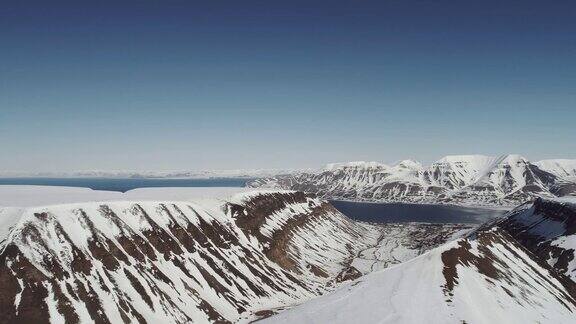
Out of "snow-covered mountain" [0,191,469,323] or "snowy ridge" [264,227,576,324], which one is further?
"snow-covered mountain" [0,191,469,323]

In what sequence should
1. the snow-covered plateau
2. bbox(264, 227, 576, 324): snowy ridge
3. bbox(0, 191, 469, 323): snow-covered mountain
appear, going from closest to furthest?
bbox(264, 227, 576, 324): snowy ridge
the snow-covered plateau
bbox(0, 191, 469, 323): snow-covered mountain

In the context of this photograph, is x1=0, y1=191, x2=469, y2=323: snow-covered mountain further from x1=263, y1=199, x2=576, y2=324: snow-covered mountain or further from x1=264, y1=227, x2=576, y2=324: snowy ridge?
x1=264, y1=227, x2=576, y2=324: snowy ridge

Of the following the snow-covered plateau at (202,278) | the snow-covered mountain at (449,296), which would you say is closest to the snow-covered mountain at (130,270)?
the snow-covered plateau at (202,278)

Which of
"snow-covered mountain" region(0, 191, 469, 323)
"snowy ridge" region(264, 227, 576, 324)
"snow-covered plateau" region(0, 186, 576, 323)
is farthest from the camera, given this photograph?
"snow-covered mountain" region(0, 191, 469, 323)

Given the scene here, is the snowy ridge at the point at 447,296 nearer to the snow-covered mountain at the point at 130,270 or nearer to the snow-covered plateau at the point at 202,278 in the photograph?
the snow-covered plateau at the point at 202,278

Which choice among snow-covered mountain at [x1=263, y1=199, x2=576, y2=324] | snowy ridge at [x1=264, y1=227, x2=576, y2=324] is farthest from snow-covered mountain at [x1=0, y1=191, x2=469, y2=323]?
snowy ridge at [x1=264, y1=227, x2=576, y2=324]

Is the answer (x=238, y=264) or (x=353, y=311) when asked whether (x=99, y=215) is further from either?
(x=353, y=311)

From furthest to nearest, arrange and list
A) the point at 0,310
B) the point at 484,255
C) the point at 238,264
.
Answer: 1. the point at 238,264
2. the point at 484,255
3. the point at 0,310

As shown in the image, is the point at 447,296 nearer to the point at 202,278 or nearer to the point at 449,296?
the point at 449,296

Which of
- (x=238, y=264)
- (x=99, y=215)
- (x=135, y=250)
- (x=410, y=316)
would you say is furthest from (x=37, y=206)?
(x=410, y=316)
